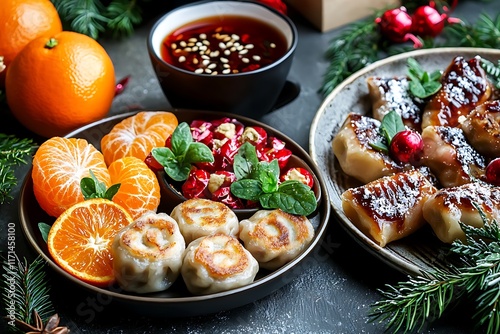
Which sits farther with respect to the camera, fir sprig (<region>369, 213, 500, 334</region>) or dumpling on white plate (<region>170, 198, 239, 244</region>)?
dumpling on white plate (<region>170, 198, 239, 244</region>)

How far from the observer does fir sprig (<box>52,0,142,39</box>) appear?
3.00 metres

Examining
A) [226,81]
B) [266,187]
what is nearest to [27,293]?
[266,187]

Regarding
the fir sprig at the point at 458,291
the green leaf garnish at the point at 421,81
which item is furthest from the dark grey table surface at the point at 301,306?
the green leaf garnish at the point at 421,81

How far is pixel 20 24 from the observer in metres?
2.62

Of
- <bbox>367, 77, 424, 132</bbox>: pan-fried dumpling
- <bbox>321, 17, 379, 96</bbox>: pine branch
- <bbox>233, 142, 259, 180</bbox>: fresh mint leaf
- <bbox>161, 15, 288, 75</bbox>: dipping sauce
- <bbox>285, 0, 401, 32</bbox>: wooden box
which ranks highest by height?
<bbox>161, 15, 288, 75</bbox>: dipping sauce

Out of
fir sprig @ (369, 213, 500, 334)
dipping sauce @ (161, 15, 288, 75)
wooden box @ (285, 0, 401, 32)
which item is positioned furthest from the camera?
wooden box @ (285, 0, 401, 32)

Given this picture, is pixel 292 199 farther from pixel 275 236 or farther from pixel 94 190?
pixel 94 190

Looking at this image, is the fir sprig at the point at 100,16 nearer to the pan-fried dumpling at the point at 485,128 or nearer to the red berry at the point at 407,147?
the red berry at the point at 407,147

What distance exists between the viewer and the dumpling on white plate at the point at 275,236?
1.90 m

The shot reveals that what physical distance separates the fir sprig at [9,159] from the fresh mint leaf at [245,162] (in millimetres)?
757

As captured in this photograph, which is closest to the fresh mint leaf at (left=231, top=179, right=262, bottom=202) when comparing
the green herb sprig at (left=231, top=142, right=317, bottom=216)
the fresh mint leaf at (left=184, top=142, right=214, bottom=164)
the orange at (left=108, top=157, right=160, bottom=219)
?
the green herb sprig at (left=231, top=142, right=317, bottom=216)

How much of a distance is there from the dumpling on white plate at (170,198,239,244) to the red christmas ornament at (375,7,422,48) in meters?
1.44

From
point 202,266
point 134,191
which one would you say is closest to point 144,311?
point 202,266

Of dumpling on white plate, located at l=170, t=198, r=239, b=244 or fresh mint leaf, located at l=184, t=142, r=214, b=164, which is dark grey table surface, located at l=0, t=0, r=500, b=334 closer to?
dumpling on white plate, located at l=170, t=198, r=239, b=244
